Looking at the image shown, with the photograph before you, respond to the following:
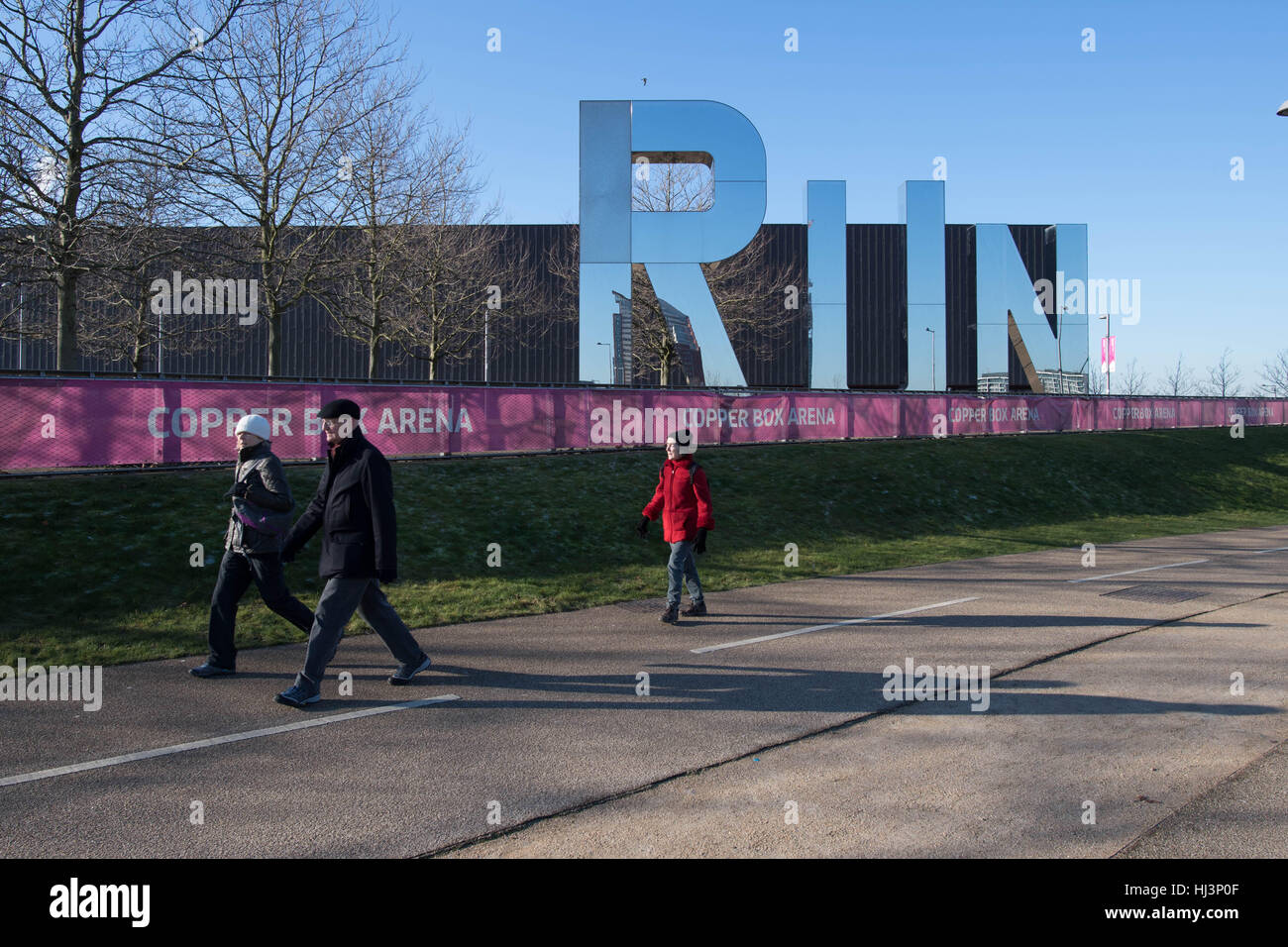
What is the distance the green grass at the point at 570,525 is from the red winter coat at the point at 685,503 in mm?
1657

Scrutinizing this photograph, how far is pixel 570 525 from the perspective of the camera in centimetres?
1423

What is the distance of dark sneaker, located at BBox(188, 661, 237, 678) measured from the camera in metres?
6.83

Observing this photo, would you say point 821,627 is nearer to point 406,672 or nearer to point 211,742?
point 406,672

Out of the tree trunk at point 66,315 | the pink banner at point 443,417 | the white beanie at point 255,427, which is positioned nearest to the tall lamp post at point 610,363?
the pink banner at point 443,417

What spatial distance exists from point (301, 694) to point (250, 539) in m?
1.44

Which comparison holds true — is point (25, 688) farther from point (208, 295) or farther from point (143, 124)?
point (208, 295)

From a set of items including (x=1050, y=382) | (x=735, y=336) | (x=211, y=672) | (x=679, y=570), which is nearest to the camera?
(x=211, y=672)

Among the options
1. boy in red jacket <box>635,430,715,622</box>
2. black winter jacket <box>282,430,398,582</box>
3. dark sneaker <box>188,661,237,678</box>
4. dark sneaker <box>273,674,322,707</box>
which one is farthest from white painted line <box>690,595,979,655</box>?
dark sneaker <box>188,661,237,678</box>

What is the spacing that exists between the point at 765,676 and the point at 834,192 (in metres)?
36.5

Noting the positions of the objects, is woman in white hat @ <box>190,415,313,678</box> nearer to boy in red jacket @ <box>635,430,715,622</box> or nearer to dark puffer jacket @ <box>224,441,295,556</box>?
dark puffer jacket @ <box>224,441,295,556</box>

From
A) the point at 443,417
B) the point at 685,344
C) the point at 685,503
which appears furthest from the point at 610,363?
the point at 685,503

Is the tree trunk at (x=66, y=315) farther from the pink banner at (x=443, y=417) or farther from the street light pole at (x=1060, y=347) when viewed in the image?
the street light pole at (x=1060, y=347)

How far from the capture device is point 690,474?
Result: 9.23m
